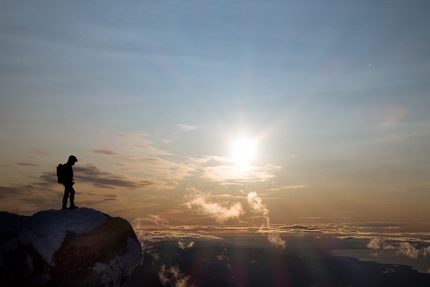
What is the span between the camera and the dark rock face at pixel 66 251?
20.9 m

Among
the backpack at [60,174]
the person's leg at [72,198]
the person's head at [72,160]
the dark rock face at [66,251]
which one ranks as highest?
the person's head at [72,160]

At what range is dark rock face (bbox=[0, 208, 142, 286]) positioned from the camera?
821 inches

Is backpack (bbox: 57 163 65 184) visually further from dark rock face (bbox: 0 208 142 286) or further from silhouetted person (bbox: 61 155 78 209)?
dark rock face (bbox: 0 208 142 286)

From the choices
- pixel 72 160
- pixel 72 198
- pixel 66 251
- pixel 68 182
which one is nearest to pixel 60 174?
pixel 68 182

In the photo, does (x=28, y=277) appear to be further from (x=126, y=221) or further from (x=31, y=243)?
(x=126, y=221)

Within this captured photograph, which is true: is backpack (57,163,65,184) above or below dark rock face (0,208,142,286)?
above

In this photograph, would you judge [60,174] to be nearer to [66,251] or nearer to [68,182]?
[68,182]

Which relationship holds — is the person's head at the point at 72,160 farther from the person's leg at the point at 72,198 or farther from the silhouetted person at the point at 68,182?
the person's leg at the point at 72,198

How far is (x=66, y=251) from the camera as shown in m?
21.8

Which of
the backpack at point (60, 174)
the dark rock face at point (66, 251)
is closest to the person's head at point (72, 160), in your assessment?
the backpack at point (60, 174)

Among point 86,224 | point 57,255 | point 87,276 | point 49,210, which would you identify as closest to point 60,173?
point 49,210

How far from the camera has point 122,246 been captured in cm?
2442

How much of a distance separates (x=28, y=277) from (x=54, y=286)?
152 cm

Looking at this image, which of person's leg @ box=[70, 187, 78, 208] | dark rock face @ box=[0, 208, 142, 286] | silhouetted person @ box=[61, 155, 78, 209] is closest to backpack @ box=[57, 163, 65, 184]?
silhouetted person @ box=[61, 155, 78, 209]
